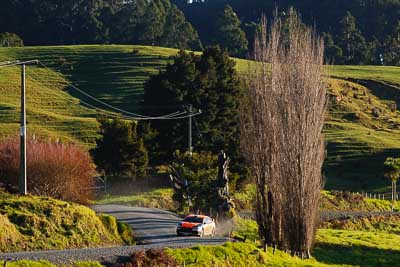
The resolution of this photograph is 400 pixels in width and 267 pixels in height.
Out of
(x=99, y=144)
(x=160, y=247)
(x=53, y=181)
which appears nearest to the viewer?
(x=160, y=247)

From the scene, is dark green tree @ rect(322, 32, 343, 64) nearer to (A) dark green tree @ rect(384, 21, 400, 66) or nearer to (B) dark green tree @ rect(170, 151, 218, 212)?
(A) dark green tree @ rect(384, 21, 400, 66)

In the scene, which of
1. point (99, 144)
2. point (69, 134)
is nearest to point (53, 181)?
point (99, 144)

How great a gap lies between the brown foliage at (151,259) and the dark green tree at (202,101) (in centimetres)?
3333

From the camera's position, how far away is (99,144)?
61.8 m

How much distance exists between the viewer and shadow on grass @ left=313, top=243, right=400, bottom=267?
4162 cm

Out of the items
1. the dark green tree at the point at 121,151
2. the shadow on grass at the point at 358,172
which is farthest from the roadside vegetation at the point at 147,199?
the shadow on grass at the point at 358,172

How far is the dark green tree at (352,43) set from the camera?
152 metres

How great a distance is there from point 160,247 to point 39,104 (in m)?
61.0

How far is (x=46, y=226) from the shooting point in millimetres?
33250

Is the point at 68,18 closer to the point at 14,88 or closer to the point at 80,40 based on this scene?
the point at 80,40

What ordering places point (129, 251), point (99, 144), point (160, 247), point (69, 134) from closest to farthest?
point (129, 251) < point (160, 247) < point (99, 144) < point (69, 134)

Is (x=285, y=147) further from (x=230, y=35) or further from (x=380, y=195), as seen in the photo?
(x=230, y=35)

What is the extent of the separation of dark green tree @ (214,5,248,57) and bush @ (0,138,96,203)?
103 meters

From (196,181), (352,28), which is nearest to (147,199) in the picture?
(196,181)
